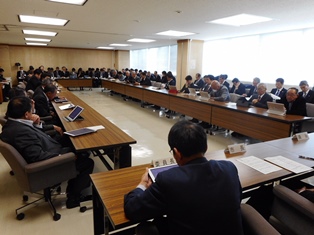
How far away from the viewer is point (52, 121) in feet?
13.7

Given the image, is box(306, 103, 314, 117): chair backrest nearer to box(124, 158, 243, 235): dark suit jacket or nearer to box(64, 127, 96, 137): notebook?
box(64, 127, 96, 137): notebook

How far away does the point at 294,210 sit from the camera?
5.06ft

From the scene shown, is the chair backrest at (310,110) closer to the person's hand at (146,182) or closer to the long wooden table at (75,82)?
the person's hand at (146,182)

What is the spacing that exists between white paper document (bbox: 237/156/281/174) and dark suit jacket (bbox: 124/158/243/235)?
2.67 feet

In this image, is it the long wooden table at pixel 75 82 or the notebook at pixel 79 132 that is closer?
the notebook at pixel 79 132

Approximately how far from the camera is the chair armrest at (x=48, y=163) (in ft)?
6.48

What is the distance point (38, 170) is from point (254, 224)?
1.77 m

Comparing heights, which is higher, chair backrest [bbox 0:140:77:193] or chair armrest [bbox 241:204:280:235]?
chair armrest [bbox 241:204:280:235]

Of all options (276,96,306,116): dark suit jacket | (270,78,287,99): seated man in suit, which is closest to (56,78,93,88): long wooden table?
(270,78,287,99): seated man in suit

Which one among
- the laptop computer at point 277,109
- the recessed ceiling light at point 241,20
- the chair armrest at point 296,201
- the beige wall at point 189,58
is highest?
the recessed ceiling light at point 241,20

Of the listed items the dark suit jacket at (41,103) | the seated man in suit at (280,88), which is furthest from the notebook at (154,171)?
the seated man in suit at (280,88)

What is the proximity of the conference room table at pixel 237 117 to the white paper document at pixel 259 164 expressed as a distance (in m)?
1.93

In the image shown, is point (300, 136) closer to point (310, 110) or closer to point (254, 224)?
point (254, 224)

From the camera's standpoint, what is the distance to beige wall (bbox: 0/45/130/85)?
13.9m
